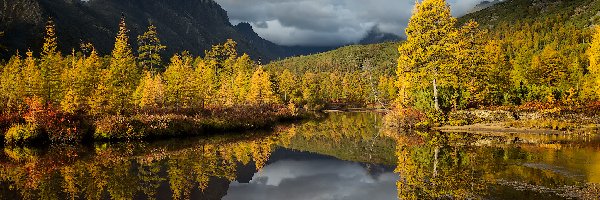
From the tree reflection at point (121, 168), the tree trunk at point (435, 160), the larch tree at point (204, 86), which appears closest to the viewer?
the tree reflection at point (121, 168)

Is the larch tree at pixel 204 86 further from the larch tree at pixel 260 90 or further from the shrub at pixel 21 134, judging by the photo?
the shrub at pixel 21 134

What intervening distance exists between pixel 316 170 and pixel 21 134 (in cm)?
2368

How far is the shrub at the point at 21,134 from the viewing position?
108 ft

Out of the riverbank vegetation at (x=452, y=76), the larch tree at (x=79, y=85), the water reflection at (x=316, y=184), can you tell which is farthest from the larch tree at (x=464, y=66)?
the larch tree at (x=79, y=85)

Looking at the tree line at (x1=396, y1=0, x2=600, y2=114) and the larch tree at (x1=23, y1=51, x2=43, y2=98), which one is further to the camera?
the tree line at (x1=396, y1=0, x2=600, y2=114)

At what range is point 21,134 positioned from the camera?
109ft

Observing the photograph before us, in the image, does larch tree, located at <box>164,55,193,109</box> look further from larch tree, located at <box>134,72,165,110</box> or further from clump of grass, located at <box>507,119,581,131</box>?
clump of grass, located at <box>507,119,581,131</box>

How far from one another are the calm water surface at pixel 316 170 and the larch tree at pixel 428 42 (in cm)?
940

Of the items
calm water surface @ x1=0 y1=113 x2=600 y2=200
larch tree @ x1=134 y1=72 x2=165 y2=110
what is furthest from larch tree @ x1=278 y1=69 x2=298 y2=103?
calm water surface @ x1=0 y1=113 x2=600 y2=200

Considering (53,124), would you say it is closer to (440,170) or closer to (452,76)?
(440,170)

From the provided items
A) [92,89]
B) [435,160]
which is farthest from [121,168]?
[92,89]

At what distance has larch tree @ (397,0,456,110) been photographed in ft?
136

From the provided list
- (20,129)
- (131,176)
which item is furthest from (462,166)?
(20,129)

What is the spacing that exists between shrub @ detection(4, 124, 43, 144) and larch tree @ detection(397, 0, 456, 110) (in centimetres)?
3175
